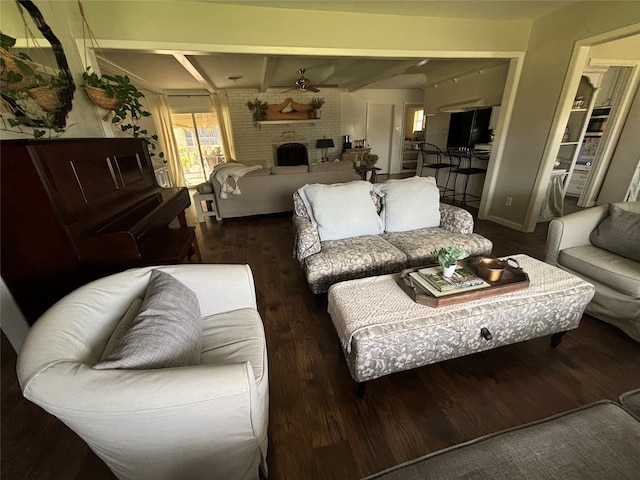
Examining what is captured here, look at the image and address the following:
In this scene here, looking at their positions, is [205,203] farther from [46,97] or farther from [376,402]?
[376,402]

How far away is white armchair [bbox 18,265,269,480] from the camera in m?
0.63

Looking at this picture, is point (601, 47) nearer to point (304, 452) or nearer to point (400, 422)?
point (400, 422)

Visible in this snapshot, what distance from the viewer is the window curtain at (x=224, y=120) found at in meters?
6.02

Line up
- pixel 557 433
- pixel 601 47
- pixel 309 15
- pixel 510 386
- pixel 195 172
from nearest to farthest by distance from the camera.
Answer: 1. pixel 557 433
2. pixel 510 386
3. pixel 309 15
4. pixel 601 47
5. pixel 195 172

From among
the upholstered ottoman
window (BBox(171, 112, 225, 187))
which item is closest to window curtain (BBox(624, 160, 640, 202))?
the upholstered ottoman

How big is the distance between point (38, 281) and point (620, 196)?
6.02 m

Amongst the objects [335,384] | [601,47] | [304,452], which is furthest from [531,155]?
[304,452]

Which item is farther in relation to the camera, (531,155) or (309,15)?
(531,155)

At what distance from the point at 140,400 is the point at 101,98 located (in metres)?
2.40

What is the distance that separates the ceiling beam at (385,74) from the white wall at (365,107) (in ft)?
1.40

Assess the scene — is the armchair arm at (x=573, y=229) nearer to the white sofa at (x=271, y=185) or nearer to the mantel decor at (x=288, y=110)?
the white sofa at (x=271, y=185)

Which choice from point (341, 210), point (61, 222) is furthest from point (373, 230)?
point (61, 222)

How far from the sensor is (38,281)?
4.35 feet

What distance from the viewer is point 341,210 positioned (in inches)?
81.1
